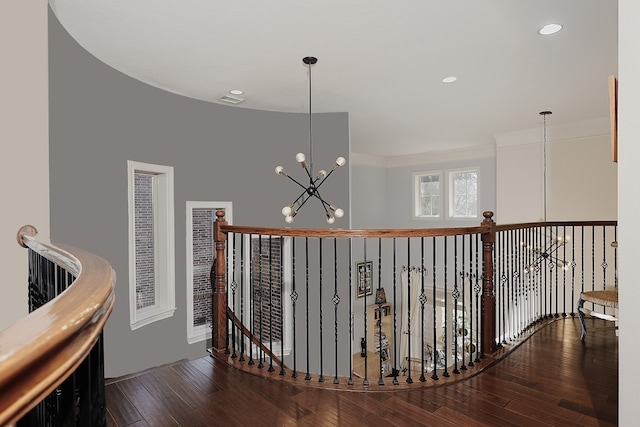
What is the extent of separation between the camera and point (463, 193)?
354 inches

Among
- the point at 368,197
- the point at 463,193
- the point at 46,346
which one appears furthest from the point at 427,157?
the point at 46,346

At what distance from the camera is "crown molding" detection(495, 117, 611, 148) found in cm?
627

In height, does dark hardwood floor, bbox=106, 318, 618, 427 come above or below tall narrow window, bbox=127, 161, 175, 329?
below

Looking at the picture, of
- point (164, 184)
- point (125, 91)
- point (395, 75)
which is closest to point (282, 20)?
point (395, 75)

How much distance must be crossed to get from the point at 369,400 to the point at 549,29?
131 inches

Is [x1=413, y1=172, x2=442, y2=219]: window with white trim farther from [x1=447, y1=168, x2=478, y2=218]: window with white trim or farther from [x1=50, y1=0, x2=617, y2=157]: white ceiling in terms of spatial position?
[x1=50, y1=0, x2=617, y2=157]: white ceiling

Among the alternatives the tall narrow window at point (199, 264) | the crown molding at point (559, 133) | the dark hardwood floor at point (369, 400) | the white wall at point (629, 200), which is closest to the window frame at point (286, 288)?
the tall narrow window at point (199, 264)

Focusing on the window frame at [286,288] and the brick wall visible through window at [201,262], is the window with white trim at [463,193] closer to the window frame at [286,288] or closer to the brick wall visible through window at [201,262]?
the window frame at [286,288]

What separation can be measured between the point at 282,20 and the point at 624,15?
2.38 meters

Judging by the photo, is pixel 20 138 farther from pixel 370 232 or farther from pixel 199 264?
pixel 199 264

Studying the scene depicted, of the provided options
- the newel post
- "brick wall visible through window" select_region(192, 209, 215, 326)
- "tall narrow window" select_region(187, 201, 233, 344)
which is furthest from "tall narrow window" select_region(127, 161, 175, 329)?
the newel post

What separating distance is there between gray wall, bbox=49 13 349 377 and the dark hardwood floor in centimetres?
168

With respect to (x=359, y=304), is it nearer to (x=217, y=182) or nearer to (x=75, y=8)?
(x=217, y=182)

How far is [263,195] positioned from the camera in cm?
561
